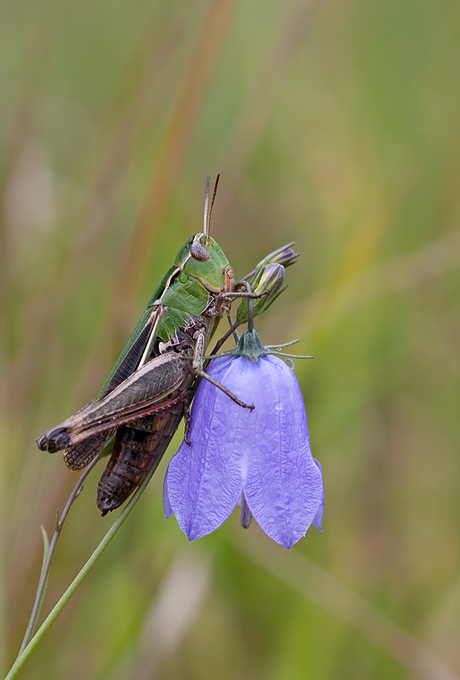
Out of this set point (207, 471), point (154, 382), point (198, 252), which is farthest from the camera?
point (198, 252)

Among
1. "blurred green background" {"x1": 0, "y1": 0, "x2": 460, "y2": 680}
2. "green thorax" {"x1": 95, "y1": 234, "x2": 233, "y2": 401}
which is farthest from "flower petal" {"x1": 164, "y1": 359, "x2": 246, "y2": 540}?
"blurred green background" {"x1": 0, "y1": 0, "x2": 460, "y2": 680}

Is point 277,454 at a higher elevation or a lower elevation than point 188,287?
lower

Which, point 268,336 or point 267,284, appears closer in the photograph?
point 267,284

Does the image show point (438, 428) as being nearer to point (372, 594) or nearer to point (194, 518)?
point (372, 594)

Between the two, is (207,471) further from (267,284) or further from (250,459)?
(267,284)

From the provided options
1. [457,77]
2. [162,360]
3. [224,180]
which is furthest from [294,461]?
[457,77]

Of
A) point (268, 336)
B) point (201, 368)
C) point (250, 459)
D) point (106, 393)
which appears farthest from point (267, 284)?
point (268, 336)

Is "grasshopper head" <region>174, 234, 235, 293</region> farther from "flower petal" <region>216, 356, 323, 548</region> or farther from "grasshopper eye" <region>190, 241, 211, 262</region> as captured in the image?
"flower petal" <region>216, 356, 323, 548</region>
